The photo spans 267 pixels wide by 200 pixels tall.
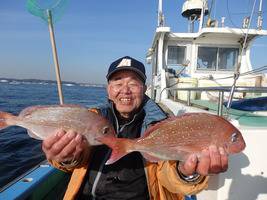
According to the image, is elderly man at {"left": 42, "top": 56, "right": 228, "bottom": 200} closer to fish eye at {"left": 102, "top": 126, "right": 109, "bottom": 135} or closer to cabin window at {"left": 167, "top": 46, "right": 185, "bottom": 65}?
fish eye at {"left": 102, "top": 126, "right": 109, "bottom": 135}

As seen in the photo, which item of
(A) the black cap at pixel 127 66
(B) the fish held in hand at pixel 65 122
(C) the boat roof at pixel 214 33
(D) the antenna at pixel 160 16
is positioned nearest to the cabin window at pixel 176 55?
(C) the boat roof at pixel 214 33

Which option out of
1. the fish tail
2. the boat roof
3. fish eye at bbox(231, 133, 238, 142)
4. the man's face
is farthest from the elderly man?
the boat roof

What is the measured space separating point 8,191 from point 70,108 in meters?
1.92

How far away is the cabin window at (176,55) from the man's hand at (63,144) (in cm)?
903

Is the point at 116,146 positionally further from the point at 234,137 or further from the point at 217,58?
the point at 217,58

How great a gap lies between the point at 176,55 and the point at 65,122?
9.26m

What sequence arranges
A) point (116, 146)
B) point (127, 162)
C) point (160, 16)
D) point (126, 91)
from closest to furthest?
point (116, 146), point (127, 162), point (126, 91), point (160, 16)

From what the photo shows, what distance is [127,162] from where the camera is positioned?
8.81ft

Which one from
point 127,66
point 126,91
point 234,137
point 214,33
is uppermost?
point 214,33

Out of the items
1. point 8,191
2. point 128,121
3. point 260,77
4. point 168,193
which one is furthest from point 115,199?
point 260,77

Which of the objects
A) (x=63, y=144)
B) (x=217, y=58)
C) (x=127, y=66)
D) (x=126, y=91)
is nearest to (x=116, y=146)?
(x=63, y=144)

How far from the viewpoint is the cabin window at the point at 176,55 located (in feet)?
35.4

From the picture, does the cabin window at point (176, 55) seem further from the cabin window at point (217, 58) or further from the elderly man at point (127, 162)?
the elderly man at point (127, 162)

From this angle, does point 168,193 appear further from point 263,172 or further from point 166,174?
point 263,172
